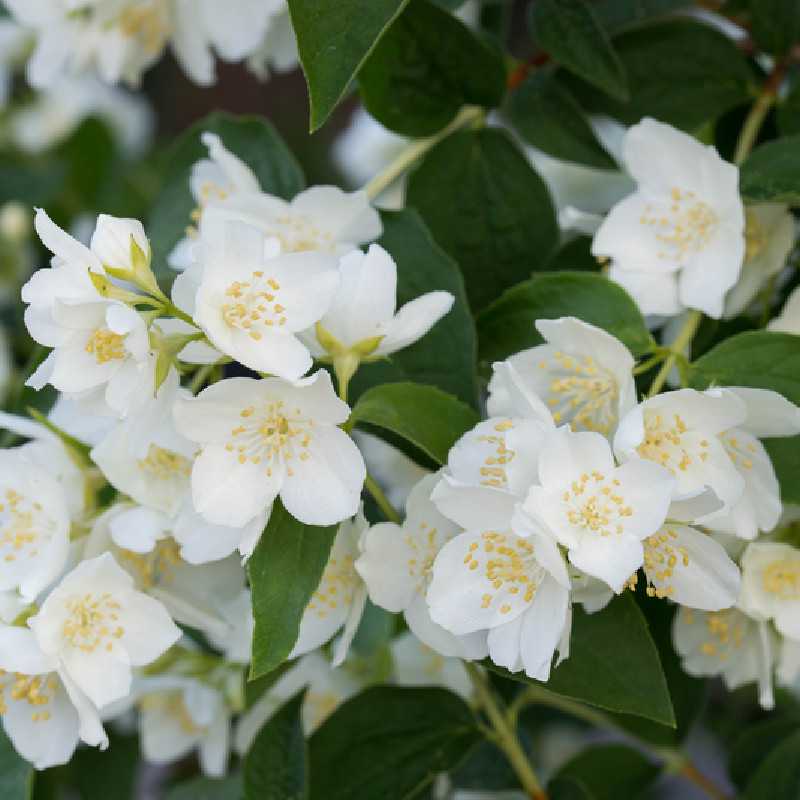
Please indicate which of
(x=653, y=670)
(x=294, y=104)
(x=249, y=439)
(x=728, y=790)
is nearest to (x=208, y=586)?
(x=249, y=439)

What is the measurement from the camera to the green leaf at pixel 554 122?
1.02m

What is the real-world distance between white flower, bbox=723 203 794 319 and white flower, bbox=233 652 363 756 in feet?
1.55

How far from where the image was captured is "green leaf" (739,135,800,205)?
849 millimetres

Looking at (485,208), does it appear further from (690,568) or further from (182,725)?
(182,725)

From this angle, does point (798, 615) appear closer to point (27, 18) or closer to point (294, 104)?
point (27, 18)

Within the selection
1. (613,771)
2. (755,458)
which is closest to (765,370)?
(755,458)

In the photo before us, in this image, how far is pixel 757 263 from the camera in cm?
95

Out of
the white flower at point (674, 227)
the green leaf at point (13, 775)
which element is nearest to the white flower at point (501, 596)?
the white flower at point (674, 227)

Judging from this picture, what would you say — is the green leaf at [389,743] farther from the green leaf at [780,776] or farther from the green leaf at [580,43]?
the green leaf at [580,43]

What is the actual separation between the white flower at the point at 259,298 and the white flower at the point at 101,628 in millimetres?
173

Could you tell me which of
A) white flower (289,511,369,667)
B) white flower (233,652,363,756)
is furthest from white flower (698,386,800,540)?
white flower (233,652,363,756)

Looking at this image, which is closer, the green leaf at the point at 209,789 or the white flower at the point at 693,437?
the white flower at the point at 693,437

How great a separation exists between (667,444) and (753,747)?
600mm

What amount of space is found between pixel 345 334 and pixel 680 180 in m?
0.30
